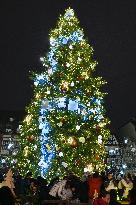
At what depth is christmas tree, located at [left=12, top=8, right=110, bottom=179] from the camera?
31625 mm

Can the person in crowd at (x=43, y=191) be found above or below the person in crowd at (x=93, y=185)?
below

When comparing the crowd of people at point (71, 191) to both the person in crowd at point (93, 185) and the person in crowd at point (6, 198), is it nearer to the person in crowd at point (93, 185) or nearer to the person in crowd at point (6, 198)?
the person in crowd at point (93, 185)

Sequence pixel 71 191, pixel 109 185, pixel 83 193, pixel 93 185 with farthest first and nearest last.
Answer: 1. pixel 93 185
2. pixel 83 193
3. pixel 71 191
4. pixel 109 185

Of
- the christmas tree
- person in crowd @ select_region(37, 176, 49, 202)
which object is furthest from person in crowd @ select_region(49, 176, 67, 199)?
the christmas tree

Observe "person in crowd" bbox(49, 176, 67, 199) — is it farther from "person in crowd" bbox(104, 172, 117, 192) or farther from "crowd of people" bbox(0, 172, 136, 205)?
"person in crowd" bbox(104, 172, 117, 192)

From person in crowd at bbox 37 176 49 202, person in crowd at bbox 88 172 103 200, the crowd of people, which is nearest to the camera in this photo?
the crowd of people

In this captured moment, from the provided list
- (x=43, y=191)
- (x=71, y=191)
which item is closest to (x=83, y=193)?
(x=71, y=191)

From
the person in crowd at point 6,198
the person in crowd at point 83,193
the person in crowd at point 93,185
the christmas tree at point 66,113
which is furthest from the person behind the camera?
the christmas tree at point 66,113

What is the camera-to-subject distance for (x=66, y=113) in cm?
3228

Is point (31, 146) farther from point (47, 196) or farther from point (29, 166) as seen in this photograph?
point (47, 196)

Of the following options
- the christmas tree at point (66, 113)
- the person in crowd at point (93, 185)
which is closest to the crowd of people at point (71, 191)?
the person in crowd at point (93, 185)

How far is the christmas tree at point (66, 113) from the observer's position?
31625mm

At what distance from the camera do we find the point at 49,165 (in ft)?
105

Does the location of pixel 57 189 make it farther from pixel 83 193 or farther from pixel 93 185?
pixel 93 185
